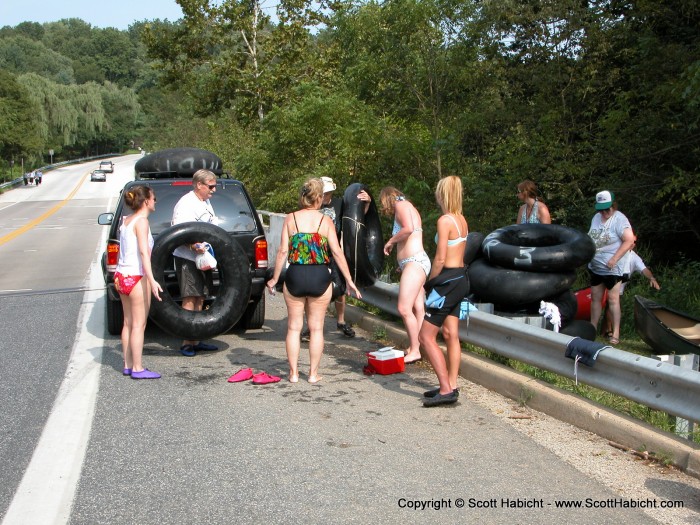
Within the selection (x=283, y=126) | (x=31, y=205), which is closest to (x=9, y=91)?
(x=31, y=205)

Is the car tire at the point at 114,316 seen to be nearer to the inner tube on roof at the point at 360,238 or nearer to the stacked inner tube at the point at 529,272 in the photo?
the inner tube on roof at the point at 360,238

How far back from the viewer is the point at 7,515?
4.16 m

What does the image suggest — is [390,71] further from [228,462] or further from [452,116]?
[228,462]

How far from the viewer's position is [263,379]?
22.7 feet

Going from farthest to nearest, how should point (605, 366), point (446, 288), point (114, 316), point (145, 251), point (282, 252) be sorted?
point (114, 316), point (145, 251), point (282, 252), point (446, 288), point (605, 366)

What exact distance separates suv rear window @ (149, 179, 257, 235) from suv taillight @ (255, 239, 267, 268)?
0.62 ft

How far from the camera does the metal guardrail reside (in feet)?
15.8

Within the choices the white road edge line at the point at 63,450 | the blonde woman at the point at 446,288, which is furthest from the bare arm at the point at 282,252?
the white road edge line at the point at 63,450

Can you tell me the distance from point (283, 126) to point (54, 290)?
307 inches

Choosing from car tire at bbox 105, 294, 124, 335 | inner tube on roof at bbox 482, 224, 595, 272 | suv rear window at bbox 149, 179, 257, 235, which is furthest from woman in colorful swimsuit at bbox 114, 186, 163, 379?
inner tube on roof at bbox 482, 224, 595, 272

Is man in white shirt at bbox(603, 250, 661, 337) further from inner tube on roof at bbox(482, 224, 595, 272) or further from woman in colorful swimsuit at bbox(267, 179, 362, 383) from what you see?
woman in colorful swimsuit at bbox(267, 179, 362, 383)

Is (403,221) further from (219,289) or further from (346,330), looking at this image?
(346,330)

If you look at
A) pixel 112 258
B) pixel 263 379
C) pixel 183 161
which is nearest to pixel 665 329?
pixel 263 379

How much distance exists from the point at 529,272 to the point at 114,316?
Answer: 183 inches
